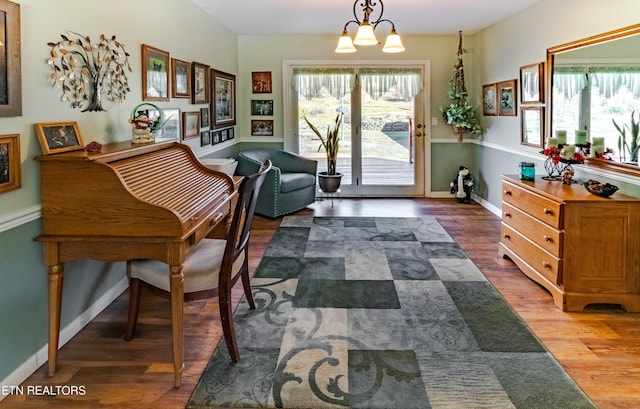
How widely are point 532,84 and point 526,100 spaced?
21cm

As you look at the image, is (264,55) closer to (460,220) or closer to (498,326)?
(460,220)

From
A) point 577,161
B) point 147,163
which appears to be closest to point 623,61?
point 577,161

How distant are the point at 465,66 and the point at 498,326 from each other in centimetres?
512

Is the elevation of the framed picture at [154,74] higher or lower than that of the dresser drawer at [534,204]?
higher

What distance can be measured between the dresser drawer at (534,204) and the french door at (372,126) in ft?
10.7

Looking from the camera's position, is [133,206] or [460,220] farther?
[460,220]

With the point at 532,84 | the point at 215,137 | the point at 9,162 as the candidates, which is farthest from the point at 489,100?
the point at 9,162

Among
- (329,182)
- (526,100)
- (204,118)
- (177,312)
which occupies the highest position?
(526,100)

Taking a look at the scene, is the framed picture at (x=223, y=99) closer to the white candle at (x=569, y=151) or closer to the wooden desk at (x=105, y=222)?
the wooden desk at (x=105, y=222)

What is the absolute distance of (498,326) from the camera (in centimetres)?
287

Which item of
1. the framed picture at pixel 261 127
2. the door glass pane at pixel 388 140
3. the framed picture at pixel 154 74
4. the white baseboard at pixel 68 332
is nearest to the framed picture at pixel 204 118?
the framed picture at pixel 154 74

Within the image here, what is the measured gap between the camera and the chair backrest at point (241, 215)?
2.27 m

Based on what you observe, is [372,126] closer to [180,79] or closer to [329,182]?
[329,182]

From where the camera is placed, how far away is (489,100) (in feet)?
21.0
